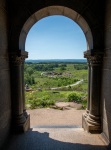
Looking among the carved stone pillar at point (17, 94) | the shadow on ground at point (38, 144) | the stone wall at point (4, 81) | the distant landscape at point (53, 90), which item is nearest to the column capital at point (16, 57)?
the carved stone pillar at point (17, 94)

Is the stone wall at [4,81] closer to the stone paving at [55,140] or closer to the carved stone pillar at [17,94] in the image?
the carved stone pillar at [17,94]

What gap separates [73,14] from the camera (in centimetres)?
880

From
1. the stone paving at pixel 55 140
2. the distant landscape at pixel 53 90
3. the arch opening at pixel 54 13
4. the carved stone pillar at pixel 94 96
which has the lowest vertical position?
the distant landscape at pixel 53 90

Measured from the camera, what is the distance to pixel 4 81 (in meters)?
7.55

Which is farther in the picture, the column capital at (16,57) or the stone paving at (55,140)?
the column capital at (16,57)

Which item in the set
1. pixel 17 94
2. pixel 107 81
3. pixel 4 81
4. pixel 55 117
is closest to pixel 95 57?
pixel 107 81

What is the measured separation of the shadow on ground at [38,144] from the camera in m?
7.15

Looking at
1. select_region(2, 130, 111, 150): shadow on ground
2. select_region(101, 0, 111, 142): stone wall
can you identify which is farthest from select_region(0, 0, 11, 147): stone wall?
select_region(101, 0, 111, 142): stone wall

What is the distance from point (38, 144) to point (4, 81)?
2.73 metres

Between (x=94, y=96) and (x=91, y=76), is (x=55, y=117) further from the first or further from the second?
(x=91, y=76)

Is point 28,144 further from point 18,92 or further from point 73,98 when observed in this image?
point 73,98

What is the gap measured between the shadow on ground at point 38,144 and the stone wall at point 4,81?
0.40m

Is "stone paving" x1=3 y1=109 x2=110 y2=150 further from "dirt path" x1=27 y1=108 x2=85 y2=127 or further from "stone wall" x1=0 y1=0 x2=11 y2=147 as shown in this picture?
"dirt path" x1=27 y1=108 x2=85 y2=127

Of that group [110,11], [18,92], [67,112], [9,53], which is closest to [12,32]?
[9,53]
